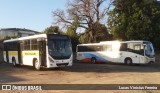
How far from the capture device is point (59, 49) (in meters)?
22.5

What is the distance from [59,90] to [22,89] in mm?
1712

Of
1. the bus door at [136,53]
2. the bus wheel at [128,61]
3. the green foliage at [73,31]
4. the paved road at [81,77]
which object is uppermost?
the green foliage at [73,31]

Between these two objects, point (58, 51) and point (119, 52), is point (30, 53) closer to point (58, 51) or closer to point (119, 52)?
point (58, 51)

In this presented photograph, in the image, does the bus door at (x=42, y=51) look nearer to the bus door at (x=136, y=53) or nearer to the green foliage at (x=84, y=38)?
the bus door at (x=136, y=53)

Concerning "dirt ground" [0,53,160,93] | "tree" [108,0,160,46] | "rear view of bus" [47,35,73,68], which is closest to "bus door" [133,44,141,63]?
"dirt ground" [0,53,160,93]

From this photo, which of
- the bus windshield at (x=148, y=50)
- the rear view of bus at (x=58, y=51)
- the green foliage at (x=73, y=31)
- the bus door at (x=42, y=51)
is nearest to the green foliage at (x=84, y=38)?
the green foliage at (x=73, y=31)

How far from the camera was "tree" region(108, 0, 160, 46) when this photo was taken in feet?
150

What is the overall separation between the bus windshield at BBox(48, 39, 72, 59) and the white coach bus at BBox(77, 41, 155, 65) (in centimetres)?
963

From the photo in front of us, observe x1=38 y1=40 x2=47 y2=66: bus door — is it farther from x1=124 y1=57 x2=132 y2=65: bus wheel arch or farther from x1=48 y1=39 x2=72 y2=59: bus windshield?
x1=124 y1=57 x2=132 y2=65: bus wheel arch

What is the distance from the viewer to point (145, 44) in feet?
96.9

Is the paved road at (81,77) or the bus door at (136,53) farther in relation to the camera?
the bus door at (136,53)

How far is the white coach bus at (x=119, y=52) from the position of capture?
29.7m

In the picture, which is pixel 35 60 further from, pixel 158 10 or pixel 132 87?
pixel 158 10

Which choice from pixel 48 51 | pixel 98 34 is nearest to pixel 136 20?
pixel 98 34
